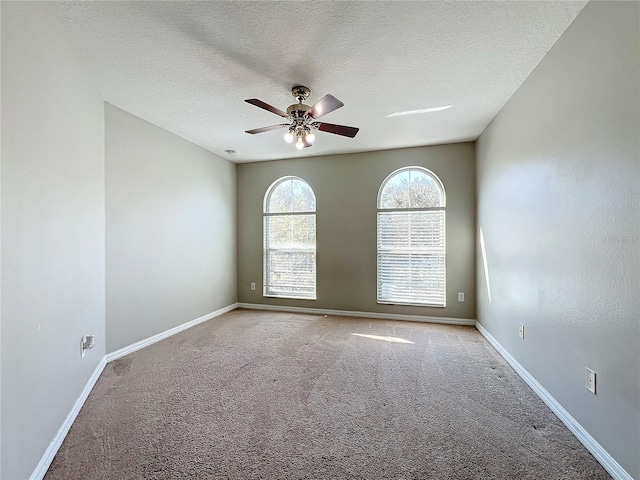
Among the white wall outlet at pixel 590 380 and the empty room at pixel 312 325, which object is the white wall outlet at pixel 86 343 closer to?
the empty room at pixel 312 325

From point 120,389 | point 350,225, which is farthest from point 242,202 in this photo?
point 120,389

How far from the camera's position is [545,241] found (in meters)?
2.14

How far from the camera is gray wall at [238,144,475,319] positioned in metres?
4.12

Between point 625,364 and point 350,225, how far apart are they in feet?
11.4

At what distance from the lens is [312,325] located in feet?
13.3

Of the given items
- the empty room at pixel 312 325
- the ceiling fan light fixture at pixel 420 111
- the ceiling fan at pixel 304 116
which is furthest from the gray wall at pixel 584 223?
the ceiling fan at pixel 304 116

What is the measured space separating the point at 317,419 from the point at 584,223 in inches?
82.0

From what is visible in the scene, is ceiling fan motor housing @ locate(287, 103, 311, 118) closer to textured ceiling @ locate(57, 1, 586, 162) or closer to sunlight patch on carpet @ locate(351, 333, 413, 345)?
textured ceiling @ locate(57, 1, 586, 162)

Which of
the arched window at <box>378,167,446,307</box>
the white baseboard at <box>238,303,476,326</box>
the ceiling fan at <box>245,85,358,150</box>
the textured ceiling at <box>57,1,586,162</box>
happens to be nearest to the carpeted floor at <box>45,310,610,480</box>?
the white baseboard at <box>238,303,476,326</box>

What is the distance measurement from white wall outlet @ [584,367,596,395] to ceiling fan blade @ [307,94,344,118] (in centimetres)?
231

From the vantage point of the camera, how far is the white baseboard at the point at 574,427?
4.70ft

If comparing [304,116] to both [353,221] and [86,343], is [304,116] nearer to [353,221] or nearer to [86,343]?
[353,221]

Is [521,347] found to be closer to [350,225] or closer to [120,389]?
[350,225]

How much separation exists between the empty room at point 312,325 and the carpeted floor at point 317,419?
0.02m
